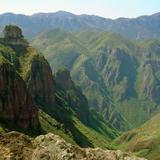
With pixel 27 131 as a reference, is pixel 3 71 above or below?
above

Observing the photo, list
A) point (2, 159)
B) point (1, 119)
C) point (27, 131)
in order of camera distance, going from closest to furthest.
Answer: point (2, 159) < point (1, 119) < point (27, 131)

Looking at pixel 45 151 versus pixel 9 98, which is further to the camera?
pixel 9 98

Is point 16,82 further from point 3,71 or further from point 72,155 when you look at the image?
point 72,155

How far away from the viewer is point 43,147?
102 ft

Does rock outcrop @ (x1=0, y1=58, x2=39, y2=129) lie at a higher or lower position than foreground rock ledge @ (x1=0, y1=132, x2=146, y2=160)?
lower

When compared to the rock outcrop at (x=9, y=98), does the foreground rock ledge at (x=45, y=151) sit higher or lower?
higher

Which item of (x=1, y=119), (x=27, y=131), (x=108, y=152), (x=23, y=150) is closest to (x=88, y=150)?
(x=108, y=152)

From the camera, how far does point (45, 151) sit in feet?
101

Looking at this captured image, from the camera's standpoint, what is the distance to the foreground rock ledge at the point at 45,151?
30.3m

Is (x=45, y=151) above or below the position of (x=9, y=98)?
above

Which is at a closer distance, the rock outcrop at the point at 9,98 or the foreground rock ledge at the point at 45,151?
the foreground rock ledge at the point at 45,151

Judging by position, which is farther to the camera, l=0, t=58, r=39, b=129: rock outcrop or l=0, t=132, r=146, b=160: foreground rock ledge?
l=0, t=58, r=39, b=129: rock outcrop

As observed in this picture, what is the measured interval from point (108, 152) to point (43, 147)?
460 cm

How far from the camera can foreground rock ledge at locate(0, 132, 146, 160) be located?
99.3 feet
